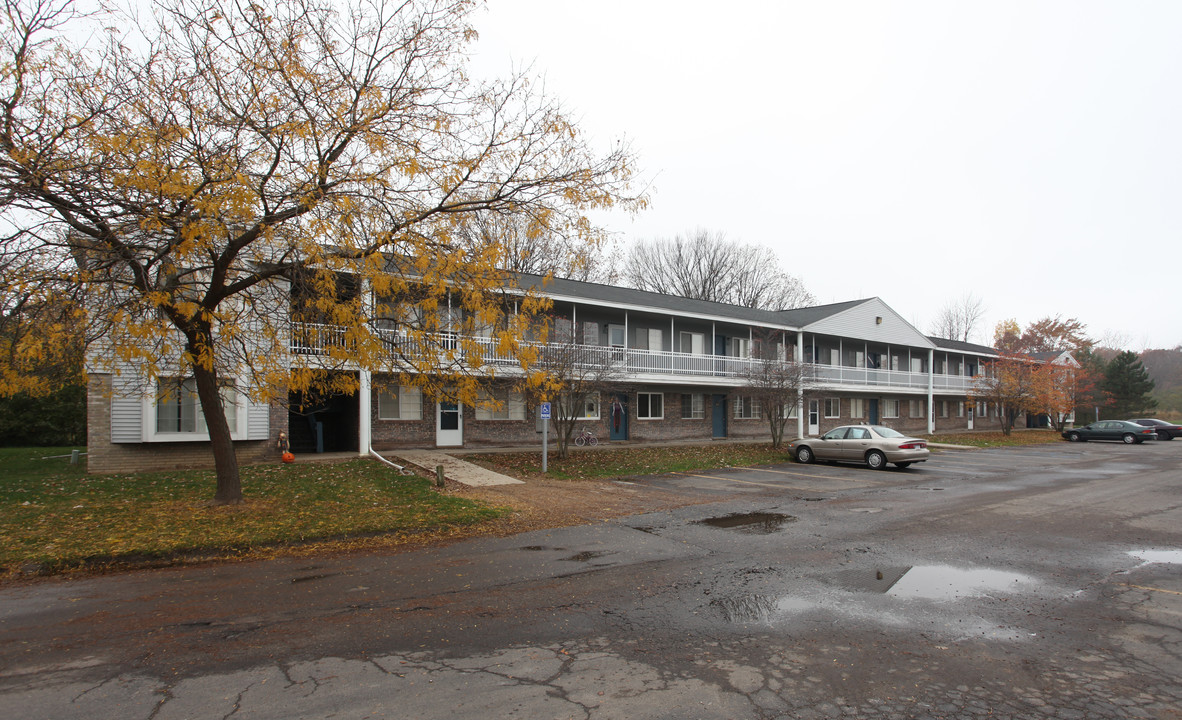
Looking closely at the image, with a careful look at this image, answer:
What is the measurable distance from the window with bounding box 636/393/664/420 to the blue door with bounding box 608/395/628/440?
67 centimetres

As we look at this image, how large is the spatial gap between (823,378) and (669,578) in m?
24.7

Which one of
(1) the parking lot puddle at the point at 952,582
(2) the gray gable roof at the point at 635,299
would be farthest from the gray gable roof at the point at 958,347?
(1) the parking lot puddle at the point at 952,582

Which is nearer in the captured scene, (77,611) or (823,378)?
(77,611)

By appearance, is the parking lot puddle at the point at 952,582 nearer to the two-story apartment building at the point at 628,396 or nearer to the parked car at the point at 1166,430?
the two-story apartment building at the point at 628,396

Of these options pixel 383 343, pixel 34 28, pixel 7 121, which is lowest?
pixel 383 343

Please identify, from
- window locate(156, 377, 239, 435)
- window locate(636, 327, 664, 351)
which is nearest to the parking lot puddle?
window locate(156, 377, 239, 435)

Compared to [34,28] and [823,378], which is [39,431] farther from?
[823,378]

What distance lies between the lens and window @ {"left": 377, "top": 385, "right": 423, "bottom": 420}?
2056 cm

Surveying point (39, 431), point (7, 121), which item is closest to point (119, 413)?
point (7, 121)

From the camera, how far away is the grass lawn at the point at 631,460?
1700 centimetres

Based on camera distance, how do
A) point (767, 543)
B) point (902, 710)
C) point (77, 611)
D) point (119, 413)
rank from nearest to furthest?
point (902, 710), point (77, 611), point (767, 543), point (119, 413)

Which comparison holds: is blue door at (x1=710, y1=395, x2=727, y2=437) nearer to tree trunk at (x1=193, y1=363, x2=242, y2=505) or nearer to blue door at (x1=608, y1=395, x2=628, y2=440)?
blue door at (x1=608, y1=395, x2=628, y2=440)

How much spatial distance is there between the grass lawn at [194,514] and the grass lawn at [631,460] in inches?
152

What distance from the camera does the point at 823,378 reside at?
29.5 meters
